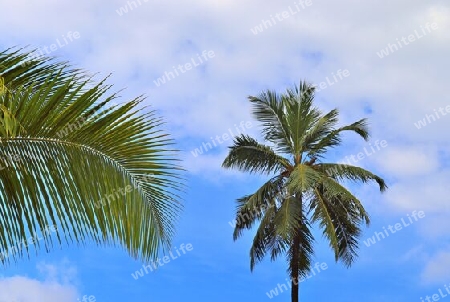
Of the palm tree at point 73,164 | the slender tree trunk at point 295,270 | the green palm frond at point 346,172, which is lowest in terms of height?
the palm tree at point 73,164

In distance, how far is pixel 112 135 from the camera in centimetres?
424

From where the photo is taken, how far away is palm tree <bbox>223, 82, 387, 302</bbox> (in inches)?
819

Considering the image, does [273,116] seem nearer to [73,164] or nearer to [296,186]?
[296,186]

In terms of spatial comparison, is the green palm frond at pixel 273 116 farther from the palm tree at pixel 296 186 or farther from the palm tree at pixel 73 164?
the palm tree at pixel 73 164

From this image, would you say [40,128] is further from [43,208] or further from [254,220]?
[254,220]

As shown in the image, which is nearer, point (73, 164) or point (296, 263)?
point (73, 164)

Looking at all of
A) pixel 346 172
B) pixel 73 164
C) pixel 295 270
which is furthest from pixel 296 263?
pixel 73 164

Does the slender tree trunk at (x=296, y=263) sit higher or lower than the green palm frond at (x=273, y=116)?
lower

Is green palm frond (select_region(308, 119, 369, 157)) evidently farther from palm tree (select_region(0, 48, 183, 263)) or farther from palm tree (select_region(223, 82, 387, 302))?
palm tree (select_region(0, 48, 183, 263))

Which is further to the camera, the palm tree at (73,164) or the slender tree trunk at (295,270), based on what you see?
the slender tree trunk at (295,270)

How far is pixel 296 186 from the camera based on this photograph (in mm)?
20422

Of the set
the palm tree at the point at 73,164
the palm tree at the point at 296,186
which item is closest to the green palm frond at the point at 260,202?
the palm tree at the point at 296,186

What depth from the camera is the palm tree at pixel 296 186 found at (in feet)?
68.2

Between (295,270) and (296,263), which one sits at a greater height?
(296,263)
